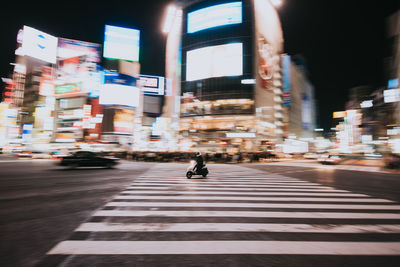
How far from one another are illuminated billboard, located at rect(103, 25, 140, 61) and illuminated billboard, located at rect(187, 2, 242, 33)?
16798mm

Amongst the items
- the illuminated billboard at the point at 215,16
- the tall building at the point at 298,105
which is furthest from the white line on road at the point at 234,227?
the tall building at the point at 298,105

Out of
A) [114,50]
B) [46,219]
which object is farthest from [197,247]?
[114,50]

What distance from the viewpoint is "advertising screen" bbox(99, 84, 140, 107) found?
63.3 meters

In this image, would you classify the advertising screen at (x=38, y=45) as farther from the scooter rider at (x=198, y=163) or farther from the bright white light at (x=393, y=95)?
the bright white light at (x=393, y=95)

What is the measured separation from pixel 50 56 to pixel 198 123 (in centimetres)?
3835

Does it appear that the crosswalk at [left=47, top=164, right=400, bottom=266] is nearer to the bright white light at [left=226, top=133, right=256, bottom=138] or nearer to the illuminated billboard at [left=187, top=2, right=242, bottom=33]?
the bright white light at [left=226, top=133, right=256, bottom=138]

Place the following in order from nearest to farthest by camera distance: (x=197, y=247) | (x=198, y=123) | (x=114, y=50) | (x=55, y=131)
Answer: (x=197, y=247), (x=198, y=123), (x=114, y=50), (x=55, y=131)

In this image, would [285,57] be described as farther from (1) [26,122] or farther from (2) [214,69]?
(1) [26,122]

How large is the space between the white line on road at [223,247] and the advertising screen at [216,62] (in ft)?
165

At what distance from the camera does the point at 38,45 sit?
157ft

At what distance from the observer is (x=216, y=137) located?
51250 mm

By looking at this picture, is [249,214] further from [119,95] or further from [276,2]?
[276,2]

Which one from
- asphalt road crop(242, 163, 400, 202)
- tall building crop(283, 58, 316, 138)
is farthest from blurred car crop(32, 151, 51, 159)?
tall building crop(283, 58, 316, 138)

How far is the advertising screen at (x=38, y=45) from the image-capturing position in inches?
1762
